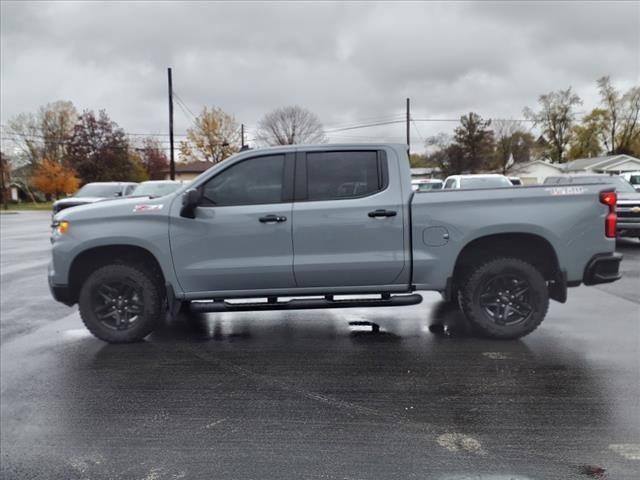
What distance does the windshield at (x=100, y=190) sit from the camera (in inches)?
695

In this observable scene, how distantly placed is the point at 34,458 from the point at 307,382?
206cm

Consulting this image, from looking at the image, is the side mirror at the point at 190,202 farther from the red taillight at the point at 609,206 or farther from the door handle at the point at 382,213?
the red taillight at the point at 609,206

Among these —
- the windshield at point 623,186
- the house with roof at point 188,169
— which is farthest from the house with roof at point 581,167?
the house with roof at point 188,169

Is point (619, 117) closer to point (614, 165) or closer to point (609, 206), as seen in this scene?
point (614, 165)

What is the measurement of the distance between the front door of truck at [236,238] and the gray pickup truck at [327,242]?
0.01 meters

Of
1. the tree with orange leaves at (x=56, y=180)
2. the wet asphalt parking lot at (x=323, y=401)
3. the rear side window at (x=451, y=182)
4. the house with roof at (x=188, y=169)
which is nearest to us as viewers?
the wet asphalt parking lot at (x=323, y=401)

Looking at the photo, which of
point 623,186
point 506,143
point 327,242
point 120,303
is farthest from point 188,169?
point 327,242

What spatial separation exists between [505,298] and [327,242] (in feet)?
6.53

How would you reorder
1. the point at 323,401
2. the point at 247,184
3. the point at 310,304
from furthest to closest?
the point at 247,184, the point at 310,304, the point at 323,401

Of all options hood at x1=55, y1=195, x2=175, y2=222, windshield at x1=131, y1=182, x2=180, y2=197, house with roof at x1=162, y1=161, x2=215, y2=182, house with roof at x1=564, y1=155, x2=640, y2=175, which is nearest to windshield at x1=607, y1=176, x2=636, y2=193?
hood at x1=55, y1=195, x2=175, y2=222

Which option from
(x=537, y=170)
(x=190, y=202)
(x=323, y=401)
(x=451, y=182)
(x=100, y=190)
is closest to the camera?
(x=323, y=401)

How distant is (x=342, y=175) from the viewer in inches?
209

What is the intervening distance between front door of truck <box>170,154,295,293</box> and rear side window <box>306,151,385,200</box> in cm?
28

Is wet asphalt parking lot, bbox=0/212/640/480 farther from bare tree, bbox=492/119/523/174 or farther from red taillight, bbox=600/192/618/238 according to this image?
bare tree, bbox=492/119/523/174
